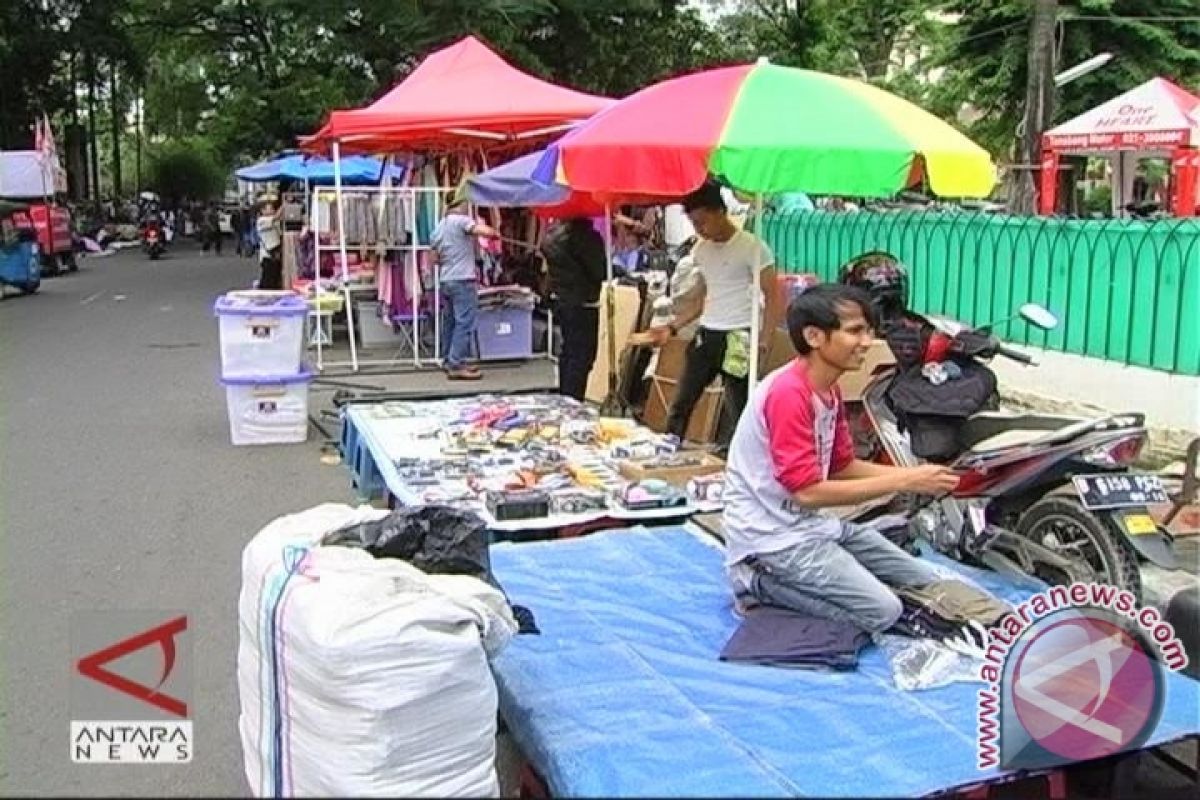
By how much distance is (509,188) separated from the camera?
10.3m

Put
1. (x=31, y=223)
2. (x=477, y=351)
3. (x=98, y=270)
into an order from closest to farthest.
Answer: (x=477, y=351)
(x=31, y=223)
(x=98, y=270)

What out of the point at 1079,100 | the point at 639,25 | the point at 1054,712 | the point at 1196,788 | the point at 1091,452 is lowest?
the point at 1196,788

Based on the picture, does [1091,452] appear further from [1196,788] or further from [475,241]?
[475,241]

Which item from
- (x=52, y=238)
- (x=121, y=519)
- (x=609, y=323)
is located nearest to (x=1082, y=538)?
(x=609, y=323)

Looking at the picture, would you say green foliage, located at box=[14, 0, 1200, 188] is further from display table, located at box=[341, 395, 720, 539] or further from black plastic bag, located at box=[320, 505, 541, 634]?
black plastic bag, located at box=[320, 505, 541, 634]

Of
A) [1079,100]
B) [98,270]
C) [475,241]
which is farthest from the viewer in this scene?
[98,270]

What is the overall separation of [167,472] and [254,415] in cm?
88

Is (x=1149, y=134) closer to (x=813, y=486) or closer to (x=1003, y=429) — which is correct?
(x=1003, y=429)

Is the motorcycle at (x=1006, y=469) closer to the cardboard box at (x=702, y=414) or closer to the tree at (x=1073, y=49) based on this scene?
the cardboard box at (x=702, y=414)

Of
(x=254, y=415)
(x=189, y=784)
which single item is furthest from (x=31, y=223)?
(x=189, y=784)

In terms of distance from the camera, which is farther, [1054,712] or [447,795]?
[1054,712]

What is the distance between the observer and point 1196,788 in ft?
12.2

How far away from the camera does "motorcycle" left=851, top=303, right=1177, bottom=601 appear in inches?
179

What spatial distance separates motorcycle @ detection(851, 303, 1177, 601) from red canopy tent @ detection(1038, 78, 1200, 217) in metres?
10.5
